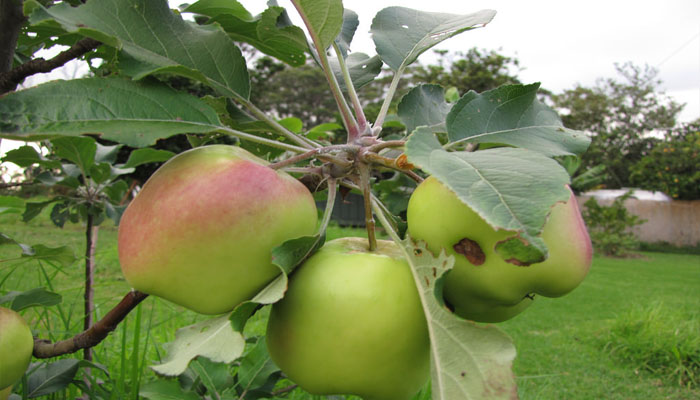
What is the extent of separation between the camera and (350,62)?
2.11 feet

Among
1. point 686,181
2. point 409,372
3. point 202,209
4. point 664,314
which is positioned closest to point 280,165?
point 202,209

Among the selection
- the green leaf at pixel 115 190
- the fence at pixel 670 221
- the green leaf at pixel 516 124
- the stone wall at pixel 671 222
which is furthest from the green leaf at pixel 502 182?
the stone wall at pixel 671 222

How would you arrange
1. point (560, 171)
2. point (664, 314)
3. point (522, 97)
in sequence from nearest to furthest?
point (560, 171) < point (522, 97) < point (664, 314)

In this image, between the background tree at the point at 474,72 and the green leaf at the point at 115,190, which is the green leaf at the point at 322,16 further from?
the background tree at the point at 474,72

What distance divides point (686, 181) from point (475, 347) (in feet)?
37.8

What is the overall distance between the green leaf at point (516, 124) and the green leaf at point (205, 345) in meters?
0.25

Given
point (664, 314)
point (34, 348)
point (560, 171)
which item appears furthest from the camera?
point (664, 314)

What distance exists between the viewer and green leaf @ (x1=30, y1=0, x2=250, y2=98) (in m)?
0.37

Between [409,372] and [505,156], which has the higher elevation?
[505,156]

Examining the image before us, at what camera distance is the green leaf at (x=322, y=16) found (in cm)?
43

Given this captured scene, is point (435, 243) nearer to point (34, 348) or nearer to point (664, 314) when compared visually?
point (34, 348)

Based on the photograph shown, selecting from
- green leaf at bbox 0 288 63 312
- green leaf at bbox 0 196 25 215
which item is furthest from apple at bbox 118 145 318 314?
green leaf at bbox 0 196 25 215

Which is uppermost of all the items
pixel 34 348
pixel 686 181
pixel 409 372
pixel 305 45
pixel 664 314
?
pixel 305 45

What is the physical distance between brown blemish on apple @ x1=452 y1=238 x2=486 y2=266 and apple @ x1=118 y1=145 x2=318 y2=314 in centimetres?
12
